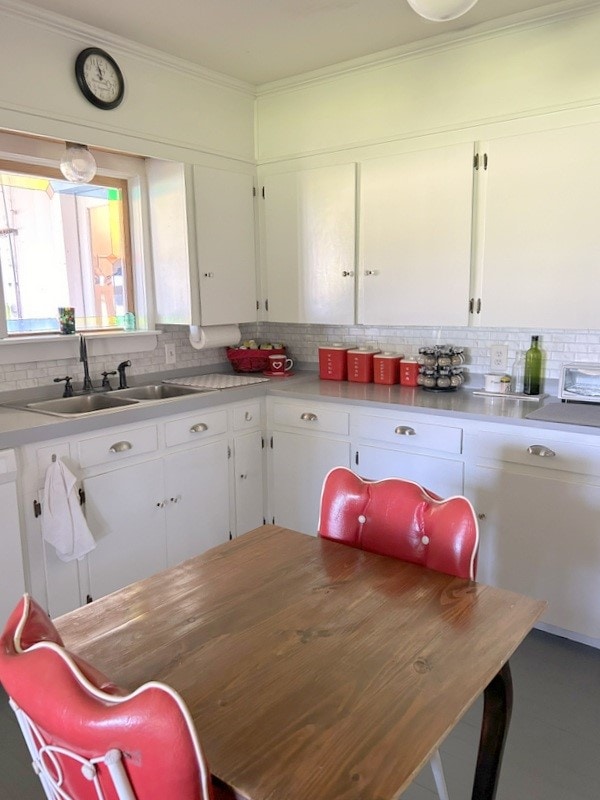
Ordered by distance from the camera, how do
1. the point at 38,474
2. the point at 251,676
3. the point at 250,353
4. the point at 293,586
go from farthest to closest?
the point at 250,353 → the point at 38,474 → the point at 293,586 → the point at 251,676

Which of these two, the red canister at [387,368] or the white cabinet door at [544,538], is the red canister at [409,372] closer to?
the red canister at [387,368]

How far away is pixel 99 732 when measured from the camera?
2.42ft

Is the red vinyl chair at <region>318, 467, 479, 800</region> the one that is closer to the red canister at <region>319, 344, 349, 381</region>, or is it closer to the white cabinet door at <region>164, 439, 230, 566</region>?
the white cabinet door at <region>164, 439, 230, 566</region>

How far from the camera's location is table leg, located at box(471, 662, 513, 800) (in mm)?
1323

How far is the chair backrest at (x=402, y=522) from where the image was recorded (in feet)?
4.75

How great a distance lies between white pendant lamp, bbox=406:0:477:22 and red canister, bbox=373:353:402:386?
184cm

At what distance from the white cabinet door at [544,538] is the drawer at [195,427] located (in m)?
1.24

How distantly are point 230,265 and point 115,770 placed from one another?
3021 millimetres

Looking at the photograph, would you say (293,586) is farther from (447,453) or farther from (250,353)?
(250,353)

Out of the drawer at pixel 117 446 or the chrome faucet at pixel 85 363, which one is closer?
the drawer at pixel 117 446

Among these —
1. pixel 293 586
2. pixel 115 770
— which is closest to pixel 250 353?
pixel 293 586

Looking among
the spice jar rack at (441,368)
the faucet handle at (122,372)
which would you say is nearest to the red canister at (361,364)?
the spice jar rack at (441,368)

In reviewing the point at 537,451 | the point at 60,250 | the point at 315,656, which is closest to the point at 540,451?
the point at 537,451

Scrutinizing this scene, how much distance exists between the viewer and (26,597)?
106 centimetres
